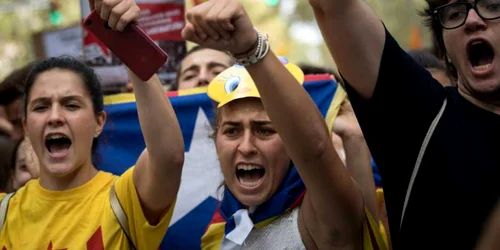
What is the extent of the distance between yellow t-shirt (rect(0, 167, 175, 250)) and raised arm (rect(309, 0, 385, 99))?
1139 mm

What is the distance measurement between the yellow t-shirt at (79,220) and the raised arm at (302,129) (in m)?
0.76

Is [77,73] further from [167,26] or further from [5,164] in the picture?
[167,26]

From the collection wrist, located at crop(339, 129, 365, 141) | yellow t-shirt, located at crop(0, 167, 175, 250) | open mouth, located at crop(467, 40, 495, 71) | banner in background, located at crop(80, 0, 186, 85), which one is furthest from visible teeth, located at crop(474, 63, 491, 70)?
banner in background, located at crop(80, 0, 186, 85)

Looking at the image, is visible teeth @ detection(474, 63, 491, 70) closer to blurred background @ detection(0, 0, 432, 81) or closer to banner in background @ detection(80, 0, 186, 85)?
banner in background @ detection(80, 0, 186, 85)

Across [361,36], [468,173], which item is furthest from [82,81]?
[468,173]

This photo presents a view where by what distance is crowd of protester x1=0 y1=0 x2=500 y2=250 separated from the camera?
8.70 feet

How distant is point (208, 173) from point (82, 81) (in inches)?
46.0

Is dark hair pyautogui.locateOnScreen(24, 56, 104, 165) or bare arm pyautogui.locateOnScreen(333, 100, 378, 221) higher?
dark hair pyautogui.locateOnScreen(24, 56, 104, 165)

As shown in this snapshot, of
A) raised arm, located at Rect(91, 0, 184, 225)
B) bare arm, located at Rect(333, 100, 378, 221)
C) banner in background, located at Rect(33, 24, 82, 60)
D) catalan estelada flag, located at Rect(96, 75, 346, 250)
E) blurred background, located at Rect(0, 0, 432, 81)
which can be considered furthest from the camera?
blurred background, located at Rect(0, 0, 432, 81)

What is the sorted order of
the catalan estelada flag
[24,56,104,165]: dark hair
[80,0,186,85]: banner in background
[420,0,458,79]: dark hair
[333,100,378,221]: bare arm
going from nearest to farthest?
1. [420,0,458,79]: dark hair
2. [333,100,378,221]: bare arm
3. [24,56,104,165]: dark hair
4. the catalan estelada flag
5. [80,0,186,85]: banner in background

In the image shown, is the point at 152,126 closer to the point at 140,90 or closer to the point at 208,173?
the point at 140,90

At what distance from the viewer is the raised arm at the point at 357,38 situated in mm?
2639

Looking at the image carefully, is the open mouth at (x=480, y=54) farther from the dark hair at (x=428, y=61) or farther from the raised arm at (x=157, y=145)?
the dark hair at (x=428, y=61)

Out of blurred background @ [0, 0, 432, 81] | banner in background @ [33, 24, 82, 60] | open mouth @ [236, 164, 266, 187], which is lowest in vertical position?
blurred background @ [0, 0, 432, 81]
